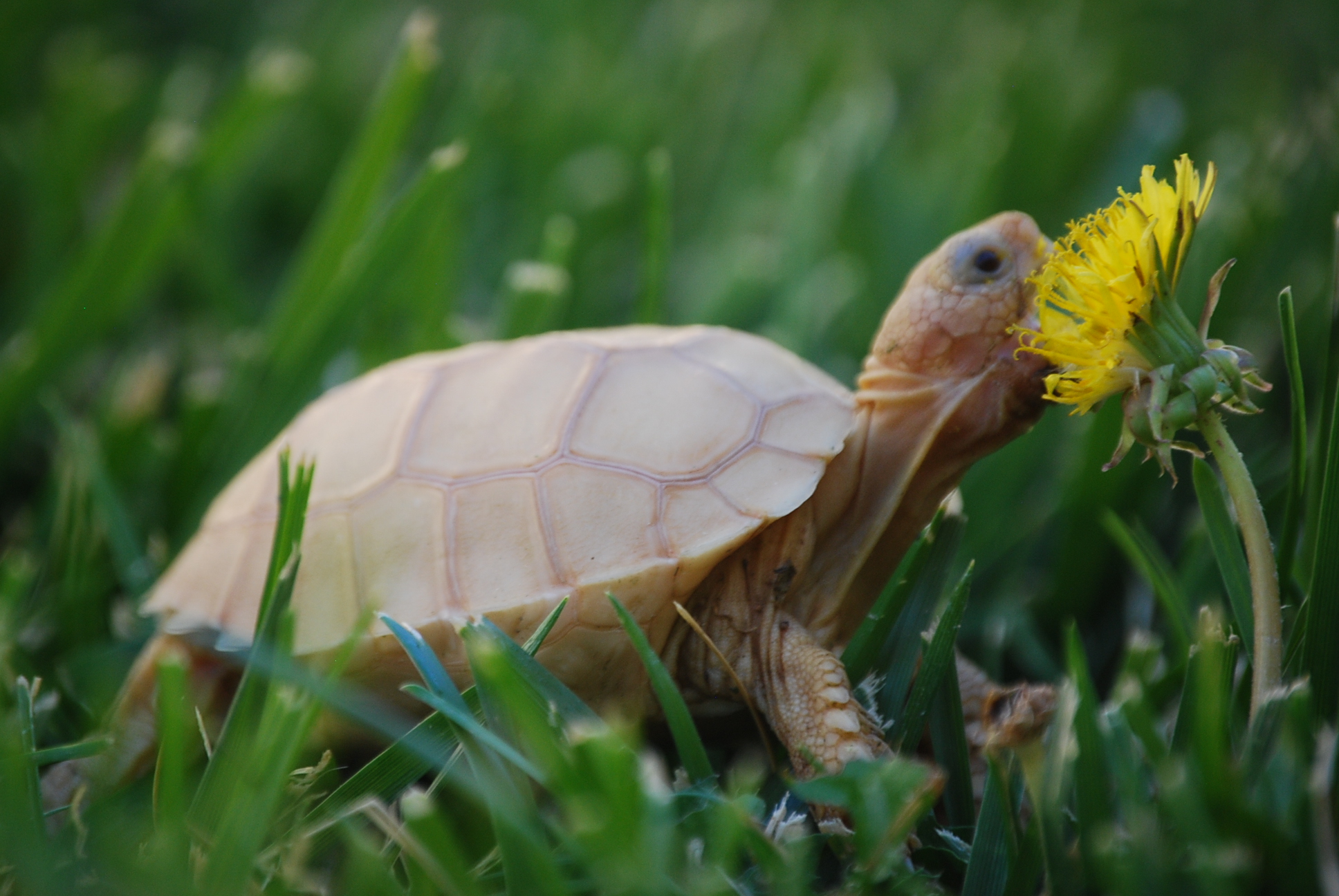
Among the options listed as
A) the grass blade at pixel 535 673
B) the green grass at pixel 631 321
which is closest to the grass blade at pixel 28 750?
the green grass at pixel 631 321

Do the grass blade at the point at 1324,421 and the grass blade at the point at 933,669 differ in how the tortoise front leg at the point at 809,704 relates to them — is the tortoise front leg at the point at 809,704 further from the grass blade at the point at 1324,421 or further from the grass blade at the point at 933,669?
the grass blade at the point at 1324,421

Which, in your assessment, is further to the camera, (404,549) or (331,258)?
(331,258)

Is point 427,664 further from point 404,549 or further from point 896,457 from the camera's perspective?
point 896,457

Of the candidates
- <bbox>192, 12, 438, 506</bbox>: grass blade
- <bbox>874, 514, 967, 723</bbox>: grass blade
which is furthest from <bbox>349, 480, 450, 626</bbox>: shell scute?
<bbox>192, 12, 438, 506</bbox>: grass blade

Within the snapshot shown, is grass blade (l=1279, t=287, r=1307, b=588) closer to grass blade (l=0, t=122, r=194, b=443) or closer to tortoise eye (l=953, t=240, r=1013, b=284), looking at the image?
tortoise eye (l=953, t=240, r=1013, b=284)

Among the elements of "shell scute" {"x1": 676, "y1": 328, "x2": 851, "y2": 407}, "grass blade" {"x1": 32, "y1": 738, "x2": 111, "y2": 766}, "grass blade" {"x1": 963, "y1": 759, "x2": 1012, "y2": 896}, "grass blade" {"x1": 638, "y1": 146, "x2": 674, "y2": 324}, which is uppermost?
"grass blade" {"x1": 638, "y1": 146, "x2": 674, "y2": 324}

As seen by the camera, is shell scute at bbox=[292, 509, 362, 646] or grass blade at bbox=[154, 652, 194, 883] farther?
shell scute at bbox=[292, 509, 362, 646]

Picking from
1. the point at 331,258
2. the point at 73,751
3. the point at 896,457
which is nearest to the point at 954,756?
the point at 896,457

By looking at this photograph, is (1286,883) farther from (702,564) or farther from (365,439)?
(365,439)
